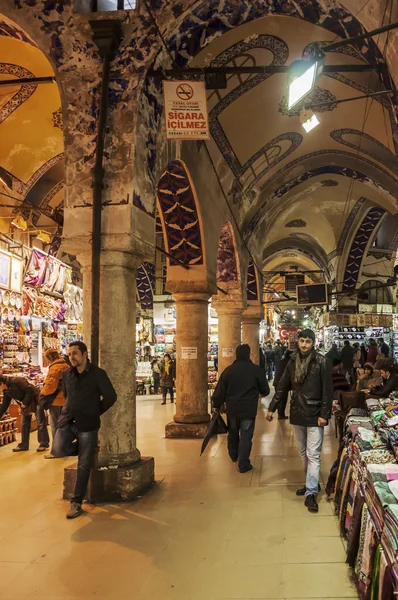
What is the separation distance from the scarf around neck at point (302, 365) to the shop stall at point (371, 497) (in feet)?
1.75

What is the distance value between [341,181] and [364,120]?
15.8 feet

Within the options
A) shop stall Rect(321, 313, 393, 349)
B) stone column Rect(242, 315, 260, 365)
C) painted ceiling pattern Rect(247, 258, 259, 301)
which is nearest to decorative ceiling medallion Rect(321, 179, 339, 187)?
painted ceiling pattern Rect(247, 258, 259, 301)

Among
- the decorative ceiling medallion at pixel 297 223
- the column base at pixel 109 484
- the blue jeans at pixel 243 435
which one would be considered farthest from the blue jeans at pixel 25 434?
the decorative ceiling medallion at pixel 297 223

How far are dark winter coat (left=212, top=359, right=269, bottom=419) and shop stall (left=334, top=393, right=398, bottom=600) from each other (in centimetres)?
176

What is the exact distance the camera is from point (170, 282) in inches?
354

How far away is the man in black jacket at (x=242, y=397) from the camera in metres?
6.20

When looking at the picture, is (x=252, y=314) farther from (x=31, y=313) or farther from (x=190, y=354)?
(x=31, y=313)

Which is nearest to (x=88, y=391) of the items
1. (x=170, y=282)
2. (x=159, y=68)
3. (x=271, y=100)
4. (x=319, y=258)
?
(x=159, y=68)

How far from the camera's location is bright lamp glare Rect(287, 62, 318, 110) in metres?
4.73

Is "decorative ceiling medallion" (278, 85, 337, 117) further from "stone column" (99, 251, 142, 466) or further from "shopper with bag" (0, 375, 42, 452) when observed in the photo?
"shopper with bag" (0, 375, 42, 452)

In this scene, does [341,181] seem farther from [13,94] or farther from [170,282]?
[13,94]

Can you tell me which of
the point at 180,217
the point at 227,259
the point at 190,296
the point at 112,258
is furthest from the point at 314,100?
the point at 112,258

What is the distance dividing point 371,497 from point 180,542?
1679mm

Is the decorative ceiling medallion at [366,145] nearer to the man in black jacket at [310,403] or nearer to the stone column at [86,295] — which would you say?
the man in black jacket at [310,403]
